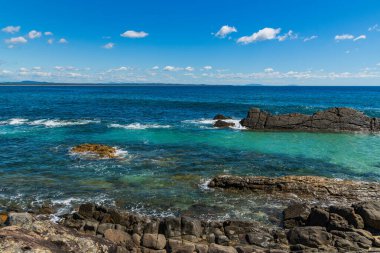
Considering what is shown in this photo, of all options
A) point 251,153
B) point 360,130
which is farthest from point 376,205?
point 360,130

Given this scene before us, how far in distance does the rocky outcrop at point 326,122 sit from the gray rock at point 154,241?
123 feet

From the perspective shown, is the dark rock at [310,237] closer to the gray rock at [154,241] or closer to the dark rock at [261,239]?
the dark rock at [261,239]

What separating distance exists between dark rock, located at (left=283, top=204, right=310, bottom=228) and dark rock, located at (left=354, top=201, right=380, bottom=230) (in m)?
2.64

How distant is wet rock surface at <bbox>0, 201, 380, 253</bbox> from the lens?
546 inches

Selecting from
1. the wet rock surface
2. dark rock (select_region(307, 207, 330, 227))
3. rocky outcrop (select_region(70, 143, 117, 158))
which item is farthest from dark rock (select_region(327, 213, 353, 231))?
rocky outcrop (select_region(70, 143, 117, 158))

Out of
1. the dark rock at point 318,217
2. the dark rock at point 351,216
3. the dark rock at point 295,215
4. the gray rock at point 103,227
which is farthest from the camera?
the dark rock at point 295,215

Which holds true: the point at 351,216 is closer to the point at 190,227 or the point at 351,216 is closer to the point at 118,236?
the point at 190,227

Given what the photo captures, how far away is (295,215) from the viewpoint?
18.6 m

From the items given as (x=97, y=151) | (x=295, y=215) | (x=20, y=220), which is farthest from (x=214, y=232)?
(x=97, y=151)

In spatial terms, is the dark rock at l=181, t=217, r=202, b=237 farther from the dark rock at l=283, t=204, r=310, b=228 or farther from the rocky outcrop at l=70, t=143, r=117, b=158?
the rocky outcrop at l=70, t=143, r=117, b=158

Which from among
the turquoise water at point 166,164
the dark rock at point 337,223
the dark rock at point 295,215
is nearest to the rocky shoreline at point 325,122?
the turquoise water at point 166,164

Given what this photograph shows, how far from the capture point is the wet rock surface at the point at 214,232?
45.5 feet

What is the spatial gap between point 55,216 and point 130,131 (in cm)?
2986

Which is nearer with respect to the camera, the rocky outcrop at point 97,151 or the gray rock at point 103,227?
the gray rock at point 103,227
